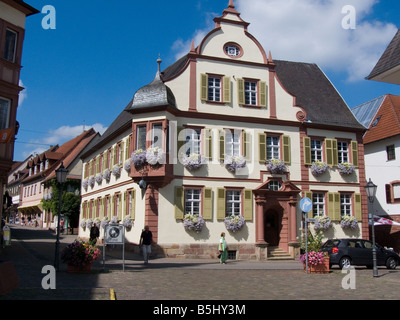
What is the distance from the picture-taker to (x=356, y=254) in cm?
2134

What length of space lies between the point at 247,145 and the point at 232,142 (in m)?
0.88

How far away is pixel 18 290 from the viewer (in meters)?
10.5

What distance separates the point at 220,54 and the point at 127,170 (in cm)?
836

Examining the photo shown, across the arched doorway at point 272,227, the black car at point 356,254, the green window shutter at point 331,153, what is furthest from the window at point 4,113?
the green window shutter at point 331,153

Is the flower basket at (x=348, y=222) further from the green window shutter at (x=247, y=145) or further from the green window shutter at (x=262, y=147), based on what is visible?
the green window shutter at (x=247, y=145)

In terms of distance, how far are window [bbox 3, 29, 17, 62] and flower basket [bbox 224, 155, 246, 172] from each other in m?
11.6

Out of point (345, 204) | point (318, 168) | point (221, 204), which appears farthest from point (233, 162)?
point (345, 204)

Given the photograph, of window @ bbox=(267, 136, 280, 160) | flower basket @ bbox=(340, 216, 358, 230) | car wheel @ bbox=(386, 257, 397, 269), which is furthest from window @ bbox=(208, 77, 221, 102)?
car wheel @ bbox=(386, 257, 397, 269)

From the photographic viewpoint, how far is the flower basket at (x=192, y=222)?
2353 centimetres

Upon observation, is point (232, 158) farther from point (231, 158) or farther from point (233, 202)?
point (233, 202)

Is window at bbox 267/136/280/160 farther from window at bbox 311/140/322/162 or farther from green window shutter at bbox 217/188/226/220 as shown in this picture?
green window shutter at bbox 217/188/226/220

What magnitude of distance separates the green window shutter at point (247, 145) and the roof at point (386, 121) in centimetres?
1257

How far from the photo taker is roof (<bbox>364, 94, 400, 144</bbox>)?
32906 mm
